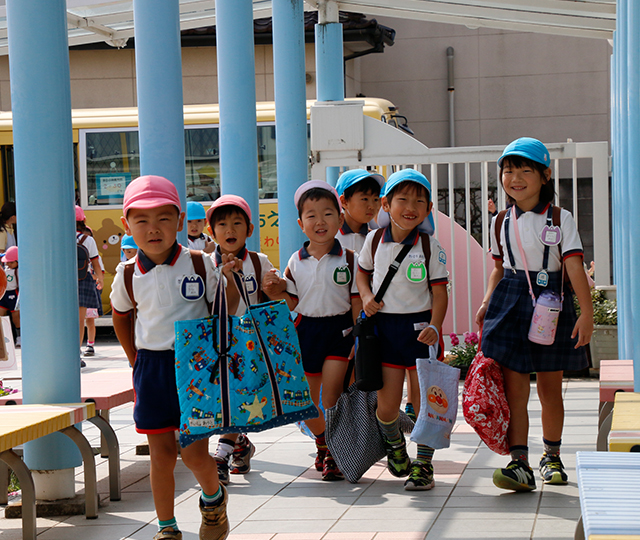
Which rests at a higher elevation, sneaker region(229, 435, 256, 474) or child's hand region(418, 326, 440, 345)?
child's hand region(418, 326, 440, 345)

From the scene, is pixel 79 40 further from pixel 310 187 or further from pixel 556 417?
pixel 556 417

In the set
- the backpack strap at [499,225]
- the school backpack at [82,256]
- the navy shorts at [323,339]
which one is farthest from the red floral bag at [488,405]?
the school backpack at [82,256]

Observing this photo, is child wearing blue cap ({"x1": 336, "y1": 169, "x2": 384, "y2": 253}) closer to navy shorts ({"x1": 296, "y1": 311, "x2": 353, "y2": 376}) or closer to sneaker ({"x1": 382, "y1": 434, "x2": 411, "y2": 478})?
navy shorts ({"x1": 296, "y1": 311, "x2": 353, "y2": 376})

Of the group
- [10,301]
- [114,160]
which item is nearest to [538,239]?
[10,301]

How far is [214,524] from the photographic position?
11.3 feet

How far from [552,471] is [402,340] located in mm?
972

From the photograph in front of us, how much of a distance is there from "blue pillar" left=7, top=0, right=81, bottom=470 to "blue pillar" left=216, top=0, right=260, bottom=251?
98.1 inches

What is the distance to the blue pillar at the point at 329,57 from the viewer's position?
9375 millimetres

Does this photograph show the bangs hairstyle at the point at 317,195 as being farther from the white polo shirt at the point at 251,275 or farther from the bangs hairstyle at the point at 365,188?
the bangs hairstyle at the point at 365,188

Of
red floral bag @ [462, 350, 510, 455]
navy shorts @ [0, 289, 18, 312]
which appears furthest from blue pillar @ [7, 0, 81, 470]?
navy shorts @ [0, 289, 18, 312]

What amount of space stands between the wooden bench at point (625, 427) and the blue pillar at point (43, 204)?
2.52 metres

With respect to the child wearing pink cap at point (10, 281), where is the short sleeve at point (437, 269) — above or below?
above

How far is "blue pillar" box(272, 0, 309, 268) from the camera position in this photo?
7.73 m

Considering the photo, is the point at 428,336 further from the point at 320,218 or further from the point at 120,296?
the point at 120,296
